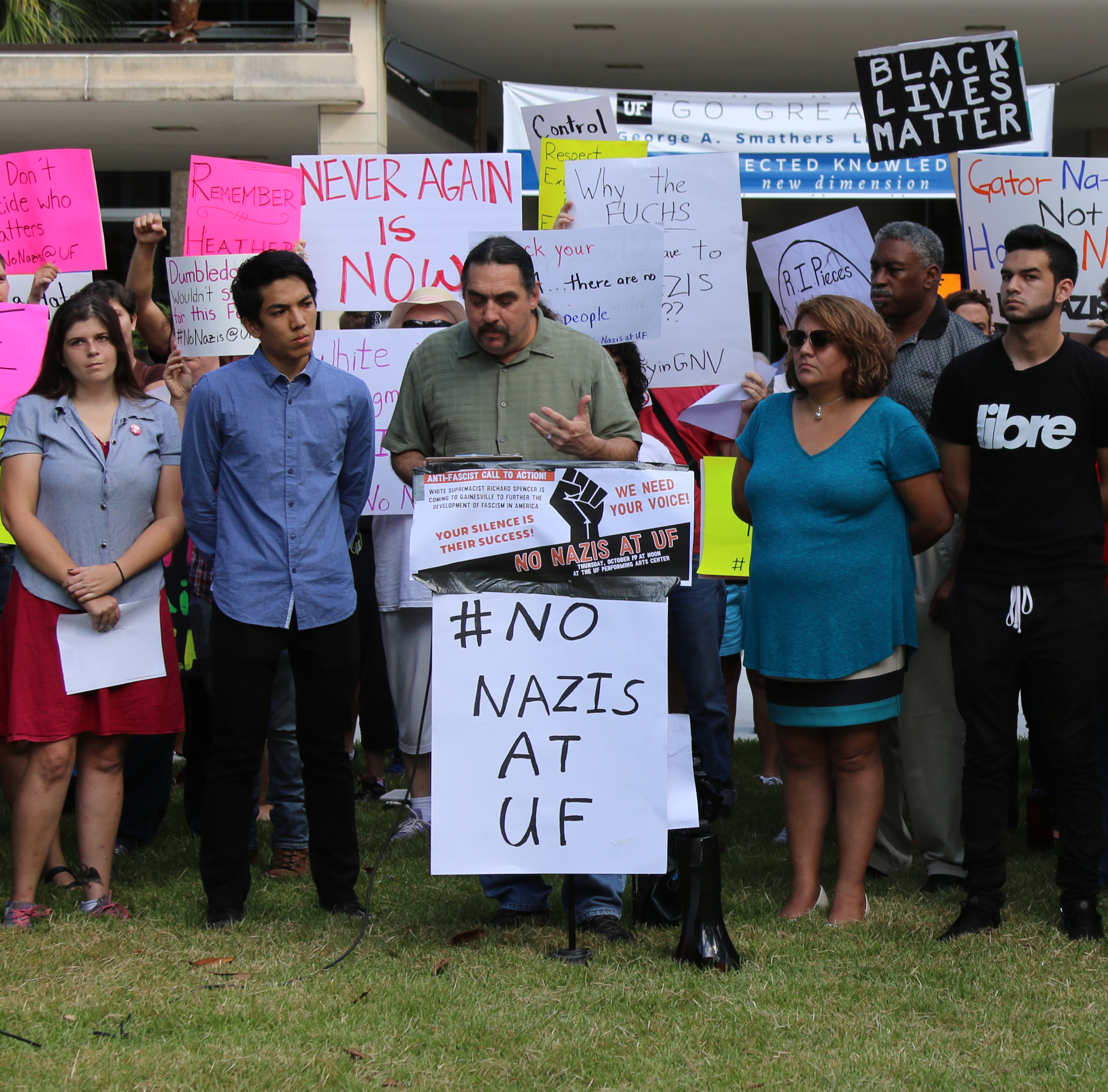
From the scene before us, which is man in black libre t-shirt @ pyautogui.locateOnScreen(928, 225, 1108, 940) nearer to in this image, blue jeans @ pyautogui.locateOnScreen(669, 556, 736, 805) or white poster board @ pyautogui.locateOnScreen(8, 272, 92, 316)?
blue jeans @ pyautogui.locateOnScreen(669, 556, 736, 805)

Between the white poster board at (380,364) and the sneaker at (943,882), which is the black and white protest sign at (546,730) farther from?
the white poster board at (380,364)

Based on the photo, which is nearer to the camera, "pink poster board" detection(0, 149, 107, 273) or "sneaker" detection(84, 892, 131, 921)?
"sneaker" detection(84, 892, 131, 921)

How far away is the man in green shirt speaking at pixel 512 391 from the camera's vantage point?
4367 millimetres

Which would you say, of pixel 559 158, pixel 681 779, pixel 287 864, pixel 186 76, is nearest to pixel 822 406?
pixel 681 779

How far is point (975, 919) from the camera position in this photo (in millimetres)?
4344

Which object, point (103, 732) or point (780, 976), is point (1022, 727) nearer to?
point (780, 976)

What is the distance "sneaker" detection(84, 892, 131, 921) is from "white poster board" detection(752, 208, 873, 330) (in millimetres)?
3443

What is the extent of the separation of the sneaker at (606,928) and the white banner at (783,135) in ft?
32.3

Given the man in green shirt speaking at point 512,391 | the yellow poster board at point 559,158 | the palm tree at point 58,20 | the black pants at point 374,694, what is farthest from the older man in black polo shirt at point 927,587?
the palm tree at point 58,20

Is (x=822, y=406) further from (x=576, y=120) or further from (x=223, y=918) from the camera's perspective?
(x=576, y=120)

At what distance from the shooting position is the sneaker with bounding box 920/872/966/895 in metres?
4.94

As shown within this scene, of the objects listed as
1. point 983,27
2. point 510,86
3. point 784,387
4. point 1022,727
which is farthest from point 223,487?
point 983,27

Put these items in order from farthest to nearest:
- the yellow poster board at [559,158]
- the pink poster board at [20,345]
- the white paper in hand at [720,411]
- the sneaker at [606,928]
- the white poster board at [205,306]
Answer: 1. the yellow poster board at [559,158]
2. the white paper in hand at [720,411]
3. the white poster board at [205,306]
4. the pink poster board at [20,345]
5. the sneaker at [606,928]

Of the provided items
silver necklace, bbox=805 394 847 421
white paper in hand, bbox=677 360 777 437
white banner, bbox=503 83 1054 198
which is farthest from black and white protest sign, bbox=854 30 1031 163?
white banner, bbox=503 83 1054 198
